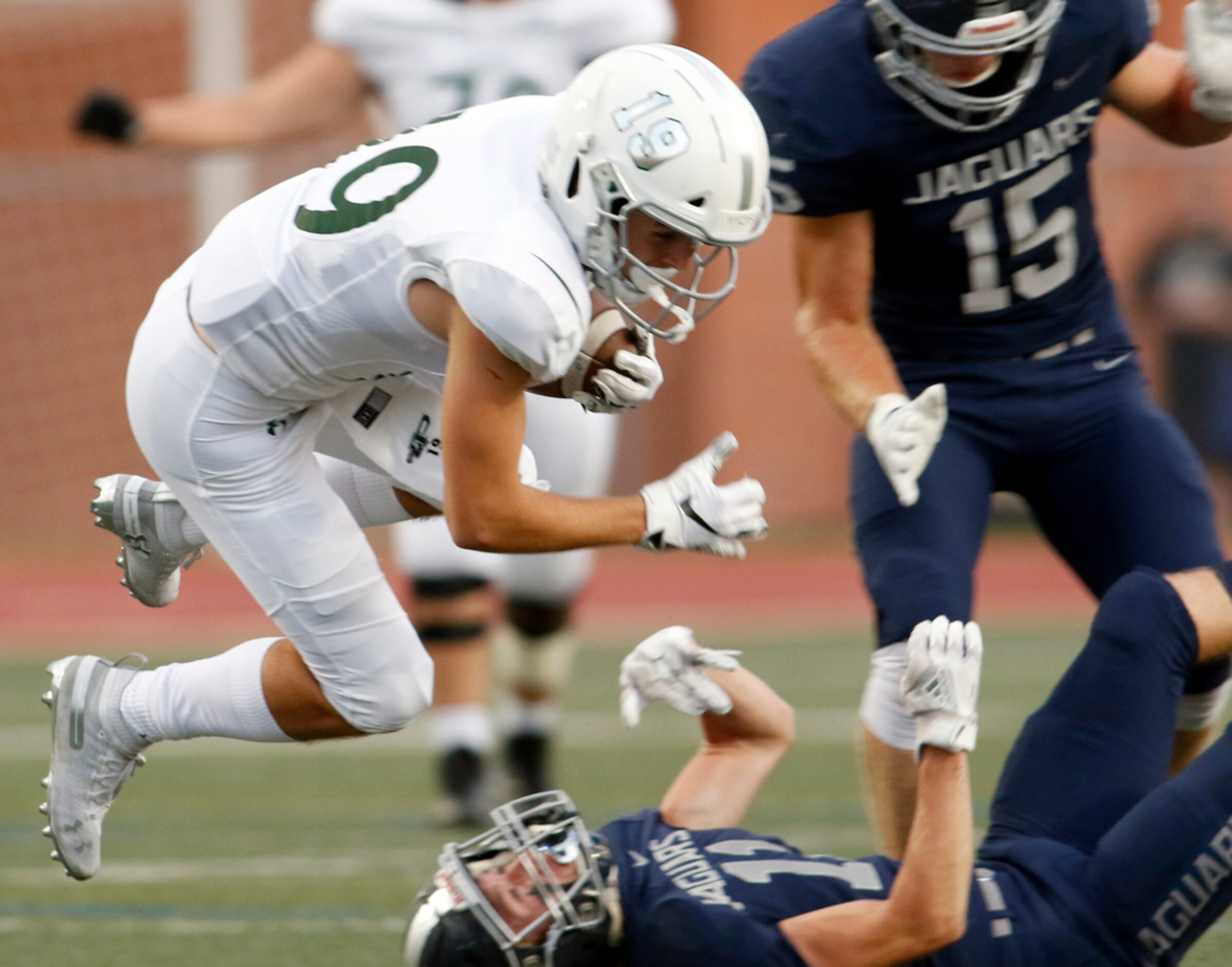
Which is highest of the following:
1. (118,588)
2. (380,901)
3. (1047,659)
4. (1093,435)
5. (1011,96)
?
(1011,96)

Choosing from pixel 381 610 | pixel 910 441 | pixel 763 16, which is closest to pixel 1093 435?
pixel 910 441

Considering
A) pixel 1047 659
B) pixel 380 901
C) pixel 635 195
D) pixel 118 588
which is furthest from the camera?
pixel 118 588

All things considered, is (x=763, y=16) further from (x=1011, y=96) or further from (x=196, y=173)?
(x=1011, y=96)

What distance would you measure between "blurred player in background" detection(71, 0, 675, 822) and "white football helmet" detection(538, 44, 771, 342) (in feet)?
4.31

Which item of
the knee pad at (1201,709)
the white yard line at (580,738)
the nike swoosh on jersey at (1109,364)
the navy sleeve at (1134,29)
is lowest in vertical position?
the white yard line at (580,738)

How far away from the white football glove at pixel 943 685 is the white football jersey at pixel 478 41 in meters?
2.57

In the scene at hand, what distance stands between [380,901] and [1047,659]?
3.86m

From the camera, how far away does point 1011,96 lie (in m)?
3.02

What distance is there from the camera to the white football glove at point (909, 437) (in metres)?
2.85

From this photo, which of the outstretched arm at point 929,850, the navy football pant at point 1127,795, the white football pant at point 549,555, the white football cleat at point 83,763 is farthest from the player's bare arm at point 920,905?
the white football pant at point 549,555

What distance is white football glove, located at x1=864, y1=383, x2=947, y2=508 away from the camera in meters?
2.85

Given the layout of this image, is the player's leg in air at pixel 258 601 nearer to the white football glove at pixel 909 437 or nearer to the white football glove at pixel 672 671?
the white football glove at pixel 672 671

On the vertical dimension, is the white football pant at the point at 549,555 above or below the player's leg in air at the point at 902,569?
below

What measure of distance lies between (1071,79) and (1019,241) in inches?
10.7
